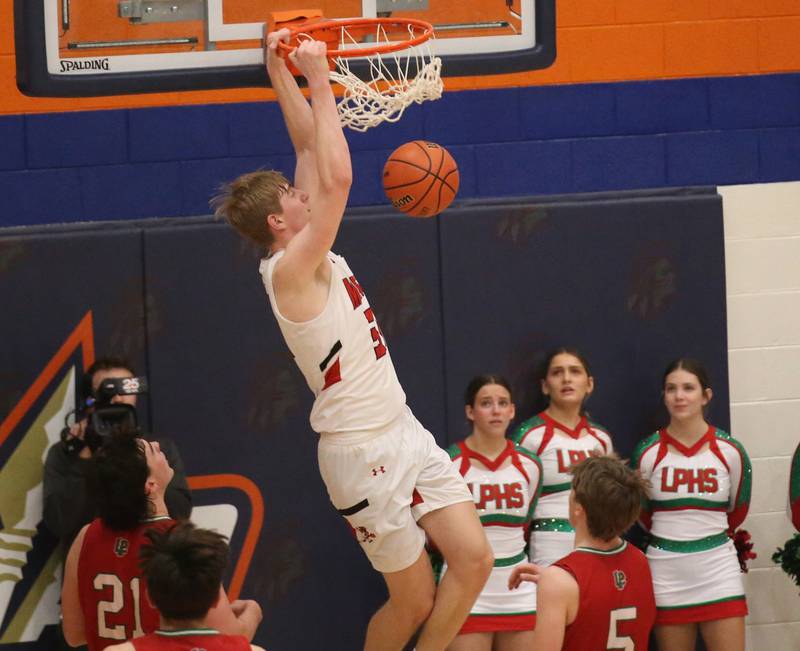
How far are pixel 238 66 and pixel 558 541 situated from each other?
328cm

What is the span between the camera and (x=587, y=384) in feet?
25.2

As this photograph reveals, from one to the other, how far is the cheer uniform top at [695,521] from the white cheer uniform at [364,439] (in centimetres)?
288

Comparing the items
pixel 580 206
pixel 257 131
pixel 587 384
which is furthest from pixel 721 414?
pixel 257 131

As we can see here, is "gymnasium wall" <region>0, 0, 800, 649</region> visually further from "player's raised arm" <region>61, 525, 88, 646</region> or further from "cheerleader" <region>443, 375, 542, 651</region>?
"player's raised arm" <region>61, 525, 88, 646</region>

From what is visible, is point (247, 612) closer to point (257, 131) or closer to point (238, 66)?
point (238, 66)

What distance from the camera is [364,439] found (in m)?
4.95

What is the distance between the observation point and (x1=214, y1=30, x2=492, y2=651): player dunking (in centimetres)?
490

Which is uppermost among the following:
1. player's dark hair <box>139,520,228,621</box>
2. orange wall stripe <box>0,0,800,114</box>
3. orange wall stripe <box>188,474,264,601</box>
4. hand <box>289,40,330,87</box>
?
orange wall stripe <box>0,0,800,114</box>

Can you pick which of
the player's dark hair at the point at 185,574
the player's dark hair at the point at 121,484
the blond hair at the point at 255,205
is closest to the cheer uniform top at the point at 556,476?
the blond hair at the point at 255,205

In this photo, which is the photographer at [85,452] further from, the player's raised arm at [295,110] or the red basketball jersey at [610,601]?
the red basketball jersey at [610,601]

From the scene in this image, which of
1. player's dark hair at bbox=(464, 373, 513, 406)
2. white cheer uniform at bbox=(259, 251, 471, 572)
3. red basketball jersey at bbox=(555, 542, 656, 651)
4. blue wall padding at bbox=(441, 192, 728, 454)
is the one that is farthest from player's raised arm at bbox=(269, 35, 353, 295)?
blue wall padding at bbox=(441, 192, 728, 454)

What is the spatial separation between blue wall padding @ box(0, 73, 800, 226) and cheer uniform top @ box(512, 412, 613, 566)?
149 centimetres

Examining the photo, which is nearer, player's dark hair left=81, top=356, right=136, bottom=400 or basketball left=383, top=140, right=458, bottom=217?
basketball left=383, top=140, right=458, bottom=217

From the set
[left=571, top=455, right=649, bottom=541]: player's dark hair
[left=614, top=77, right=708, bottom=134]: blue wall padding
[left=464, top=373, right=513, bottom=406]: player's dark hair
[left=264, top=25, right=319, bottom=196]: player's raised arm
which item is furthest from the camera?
[left=614, top=77, right=708, bottom=134]: blue wall padding
